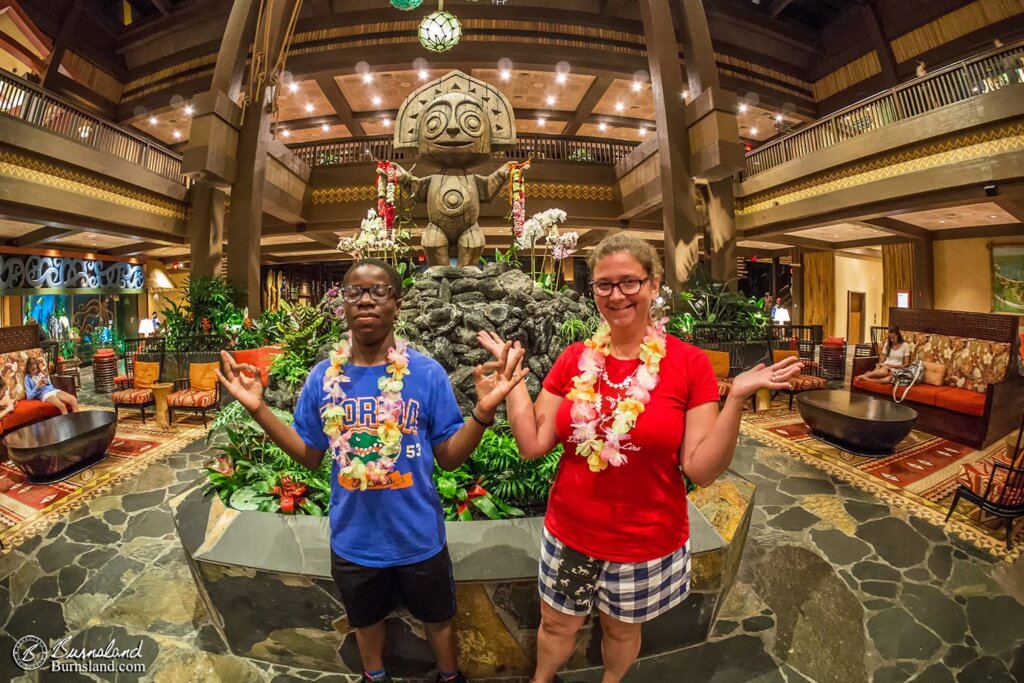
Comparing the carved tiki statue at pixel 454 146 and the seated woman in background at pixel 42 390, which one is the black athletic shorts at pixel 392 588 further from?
the seated woman in background at pixel 42 390

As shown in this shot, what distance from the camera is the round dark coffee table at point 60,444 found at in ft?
12.7

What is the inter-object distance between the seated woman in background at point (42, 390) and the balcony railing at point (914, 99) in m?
12.8

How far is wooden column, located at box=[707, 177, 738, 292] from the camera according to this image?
804 centimetres

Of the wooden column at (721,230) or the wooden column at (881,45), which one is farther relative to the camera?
the wooden column at (881,45)

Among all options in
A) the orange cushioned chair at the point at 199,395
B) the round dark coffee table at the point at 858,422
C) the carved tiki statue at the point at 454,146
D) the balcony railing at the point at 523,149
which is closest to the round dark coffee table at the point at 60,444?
the orange cushioned chair at the point at 199,395

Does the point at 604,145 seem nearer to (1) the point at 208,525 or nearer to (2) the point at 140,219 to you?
(2) the point at 140,219

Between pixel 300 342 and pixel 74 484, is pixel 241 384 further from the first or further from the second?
pixel 74 484

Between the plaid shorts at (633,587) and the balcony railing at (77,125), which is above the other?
the balcony railing at (77,125)

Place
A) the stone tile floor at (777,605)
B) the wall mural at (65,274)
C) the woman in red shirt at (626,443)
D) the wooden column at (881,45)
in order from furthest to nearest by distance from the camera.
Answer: the wooden column at (881,45) → the wall mural at (65,274) → the stone tile floor at (777,605) → the woman in red shirt at (626,443)

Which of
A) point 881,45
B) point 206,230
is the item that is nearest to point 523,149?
point 206,230

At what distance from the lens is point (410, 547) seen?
1.40 metres

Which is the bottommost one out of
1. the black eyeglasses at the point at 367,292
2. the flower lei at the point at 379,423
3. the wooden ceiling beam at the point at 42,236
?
the flower lei at the point at 379,423

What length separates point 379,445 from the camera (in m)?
1.38

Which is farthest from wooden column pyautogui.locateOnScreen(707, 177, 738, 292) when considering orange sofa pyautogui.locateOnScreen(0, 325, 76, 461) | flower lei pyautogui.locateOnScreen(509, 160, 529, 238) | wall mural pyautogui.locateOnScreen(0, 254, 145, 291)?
wall mural pyautogui.locateOnScreen(0, 254, 145, 291)
